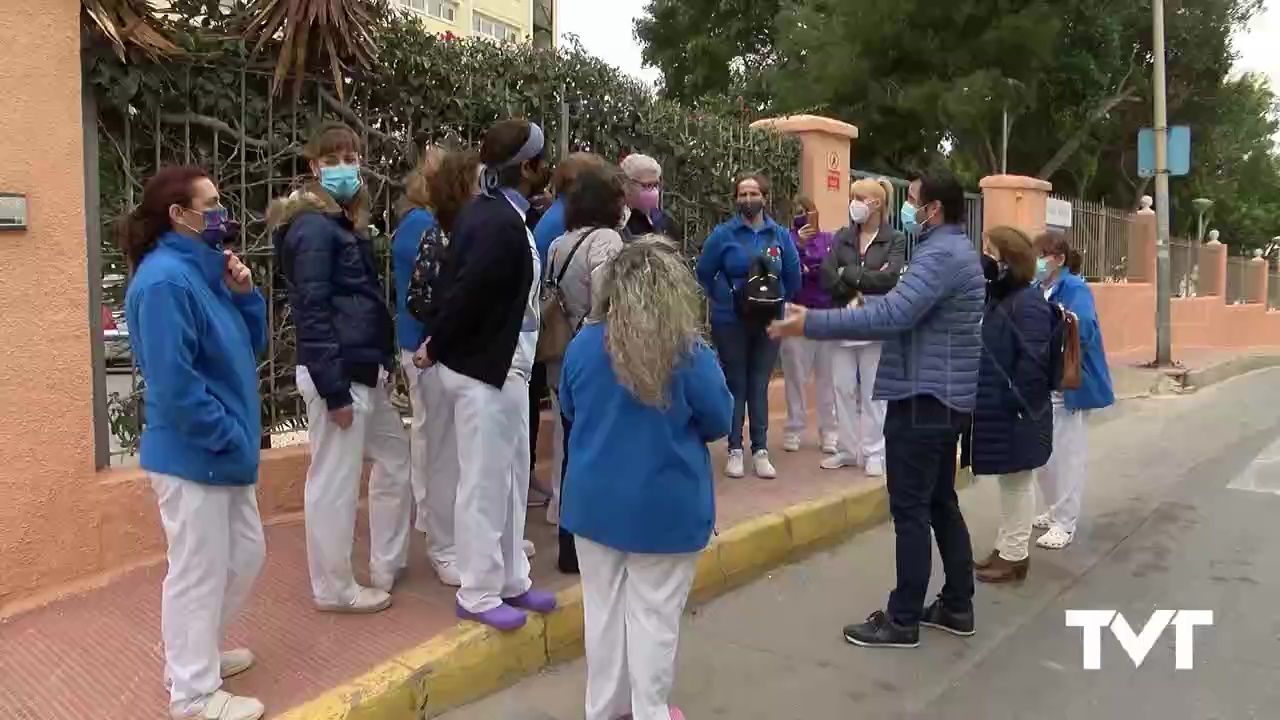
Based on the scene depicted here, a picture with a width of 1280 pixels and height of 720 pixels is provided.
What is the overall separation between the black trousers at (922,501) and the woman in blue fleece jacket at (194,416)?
2.48m

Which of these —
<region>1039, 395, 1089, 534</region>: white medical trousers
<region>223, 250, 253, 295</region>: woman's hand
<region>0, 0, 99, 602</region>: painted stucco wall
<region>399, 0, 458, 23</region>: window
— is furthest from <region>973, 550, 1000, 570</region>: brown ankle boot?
<region>399, 0, 458, 23</region>: window

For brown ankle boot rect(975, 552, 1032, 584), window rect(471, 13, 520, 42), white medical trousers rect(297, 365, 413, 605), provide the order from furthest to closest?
window rect(471, 13, 520, 42)
brown ankle boot rect(975, 552, 1032, 584)
white medical trousers rect(297, 365, 413, 605)

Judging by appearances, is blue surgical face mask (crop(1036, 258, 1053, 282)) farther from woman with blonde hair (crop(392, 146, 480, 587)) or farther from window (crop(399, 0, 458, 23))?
window (crop(399, 0, 458, 23))

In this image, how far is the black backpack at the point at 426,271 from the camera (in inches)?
158

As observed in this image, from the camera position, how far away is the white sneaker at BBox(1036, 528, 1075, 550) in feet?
19.2

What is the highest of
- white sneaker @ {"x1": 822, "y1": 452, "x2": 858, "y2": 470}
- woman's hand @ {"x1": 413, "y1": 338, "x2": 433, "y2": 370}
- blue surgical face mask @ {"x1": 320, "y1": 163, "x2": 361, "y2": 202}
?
blue surgical face mask @ {"x1": 320, "y1": 163, "x2": 361, "y2": 202}

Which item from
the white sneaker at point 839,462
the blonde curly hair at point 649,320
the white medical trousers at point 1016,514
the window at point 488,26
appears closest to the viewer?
the blonde curly hair at point 649,320

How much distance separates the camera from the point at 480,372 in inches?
145

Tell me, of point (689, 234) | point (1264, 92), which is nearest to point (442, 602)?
point (689, 234)

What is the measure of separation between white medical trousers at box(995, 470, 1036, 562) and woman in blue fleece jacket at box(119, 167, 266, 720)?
3.61 m

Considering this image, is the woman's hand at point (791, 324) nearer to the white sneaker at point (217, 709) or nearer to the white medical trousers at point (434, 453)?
the white medical trousers at point (434, 453)

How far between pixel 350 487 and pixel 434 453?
51 centimetres

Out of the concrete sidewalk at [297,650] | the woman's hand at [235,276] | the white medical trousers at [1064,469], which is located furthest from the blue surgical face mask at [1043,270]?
the woman's hand at [235,276]

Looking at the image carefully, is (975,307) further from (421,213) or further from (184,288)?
(184,288)
